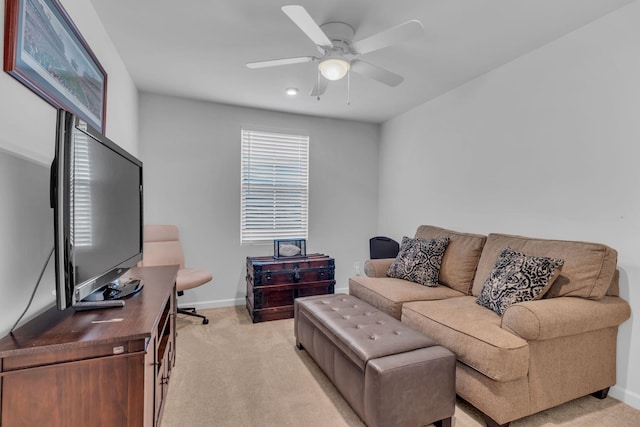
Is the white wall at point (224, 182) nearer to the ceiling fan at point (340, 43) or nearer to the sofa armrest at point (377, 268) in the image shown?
the sofa armrest at point (377, 268)

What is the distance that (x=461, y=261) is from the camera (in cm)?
274

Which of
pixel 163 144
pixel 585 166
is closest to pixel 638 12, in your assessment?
pixel 585 166

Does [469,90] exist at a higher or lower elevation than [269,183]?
higher

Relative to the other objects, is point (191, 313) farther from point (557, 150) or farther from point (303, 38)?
point (557, 150)

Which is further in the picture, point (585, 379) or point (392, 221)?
point (392, 221)

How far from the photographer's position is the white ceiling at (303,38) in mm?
1947

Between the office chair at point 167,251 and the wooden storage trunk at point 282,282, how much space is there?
48 cm

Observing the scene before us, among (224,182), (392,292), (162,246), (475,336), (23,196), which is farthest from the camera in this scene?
(224,182)

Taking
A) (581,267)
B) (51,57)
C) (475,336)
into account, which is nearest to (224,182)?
(51,57)

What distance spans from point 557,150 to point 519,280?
1098 mm

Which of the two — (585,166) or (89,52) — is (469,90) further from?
(89,52)

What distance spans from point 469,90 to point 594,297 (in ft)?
6.82

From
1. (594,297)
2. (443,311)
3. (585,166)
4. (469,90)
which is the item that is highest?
(469,90)

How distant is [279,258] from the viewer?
140 inches
